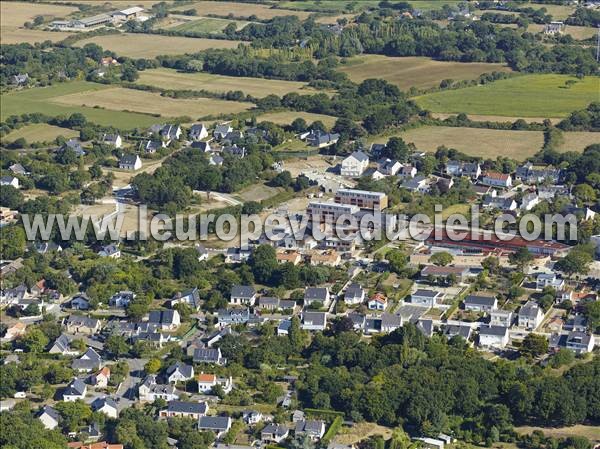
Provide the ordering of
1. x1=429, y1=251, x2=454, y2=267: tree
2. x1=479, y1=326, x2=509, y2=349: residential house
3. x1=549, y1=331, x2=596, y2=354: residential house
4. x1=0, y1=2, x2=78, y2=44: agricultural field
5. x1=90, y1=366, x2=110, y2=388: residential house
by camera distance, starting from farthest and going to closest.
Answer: x1=0, y1=2, x2=78, y2=44: agricultural field, x1=429, y1=251, x2=454, y2=267: tree, x1=479, y1=326, x2=509, y2=349: residential house, x1=549, y1=331, x2=596, y2=354: residential house, x1=90, y1=366, x2=110, y2=388: residential house

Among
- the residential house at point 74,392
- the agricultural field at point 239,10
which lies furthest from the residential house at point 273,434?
the agricultural field at point 239,10

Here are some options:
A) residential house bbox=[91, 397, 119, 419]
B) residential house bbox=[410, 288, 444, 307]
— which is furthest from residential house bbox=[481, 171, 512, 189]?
residential house bbox=[91, 397, 119, 419]

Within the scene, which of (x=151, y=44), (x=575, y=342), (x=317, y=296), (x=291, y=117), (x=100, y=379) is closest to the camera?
(x=100, y=379)

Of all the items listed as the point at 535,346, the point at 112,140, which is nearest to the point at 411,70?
the point at 112,140

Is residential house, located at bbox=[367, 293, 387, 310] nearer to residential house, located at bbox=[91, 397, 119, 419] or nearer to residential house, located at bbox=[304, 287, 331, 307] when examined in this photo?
residential house, located at bbox=[304, 287, 331, 307]

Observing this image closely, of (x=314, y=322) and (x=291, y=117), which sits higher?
(x=291, y=117)

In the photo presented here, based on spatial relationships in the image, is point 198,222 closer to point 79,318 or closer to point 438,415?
point 79,318

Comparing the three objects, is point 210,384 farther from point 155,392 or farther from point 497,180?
point 497,180
